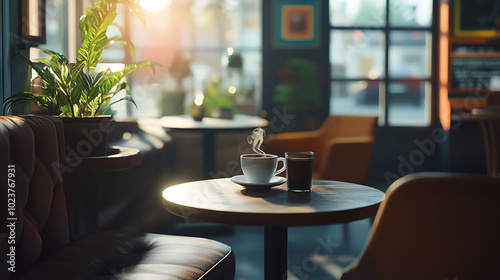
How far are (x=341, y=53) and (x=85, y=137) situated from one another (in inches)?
171

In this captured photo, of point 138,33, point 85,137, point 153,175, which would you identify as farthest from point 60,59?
point 138,33

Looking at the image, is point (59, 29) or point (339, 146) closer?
point (339, 146)

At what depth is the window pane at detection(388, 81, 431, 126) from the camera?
6.03 meters

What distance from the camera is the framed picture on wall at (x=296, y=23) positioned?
5.83 meters

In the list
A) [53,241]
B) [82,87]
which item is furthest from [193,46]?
[53,241]

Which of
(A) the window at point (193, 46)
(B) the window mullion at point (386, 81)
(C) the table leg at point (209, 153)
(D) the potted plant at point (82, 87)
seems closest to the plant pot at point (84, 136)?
(D) the potted plant at point (82, 87)

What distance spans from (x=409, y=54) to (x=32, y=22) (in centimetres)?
449

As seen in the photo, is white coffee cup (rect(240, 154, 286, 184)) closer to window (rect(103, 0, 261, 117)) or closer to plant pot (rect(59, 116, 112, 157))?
plant pot (rect(59, 116, 112, 157))

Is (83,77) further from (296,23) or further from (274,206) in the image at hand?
(296,23)

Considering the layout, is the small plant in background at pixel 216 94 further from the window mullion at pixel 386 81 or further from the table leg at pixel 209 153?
the window mullion at pixel 386 81

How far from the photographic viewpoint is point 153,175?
414cm

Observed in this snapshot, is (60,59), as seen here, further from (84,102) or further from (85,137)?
(85,137)

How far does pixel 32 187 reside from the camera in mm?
1606

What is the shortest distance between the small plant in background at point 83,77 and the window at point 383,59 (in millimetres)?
3999
